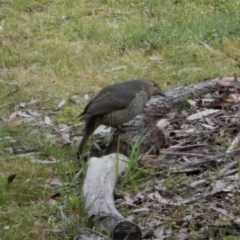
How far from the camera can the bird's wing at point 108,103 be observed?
25.4ft

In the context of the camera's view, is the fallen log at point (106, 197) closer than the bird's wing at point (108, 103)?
Yes

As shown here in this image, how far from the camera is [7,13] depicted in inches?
513

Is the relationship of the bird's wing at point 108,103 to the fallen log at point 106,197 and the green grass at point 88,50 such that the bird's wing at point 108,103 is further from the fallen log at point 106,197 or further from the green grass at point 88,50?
the fallen log at point 106,197

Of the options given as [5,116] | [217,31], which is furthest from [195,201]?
[217,31]

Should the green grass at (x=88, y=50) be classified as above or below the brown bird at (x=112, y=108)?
below

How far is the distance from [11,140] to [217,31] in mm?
4598

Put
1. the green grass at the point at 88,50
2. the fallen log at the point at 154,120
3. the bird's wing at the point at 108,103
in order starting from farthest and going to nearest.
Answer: the green grass at the point at 88,50
the bird's wing at the point at 108,103
the fallen log at the point at 154,120

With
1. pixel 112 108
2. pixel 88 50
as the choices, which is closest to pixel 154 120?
pixel 112 108

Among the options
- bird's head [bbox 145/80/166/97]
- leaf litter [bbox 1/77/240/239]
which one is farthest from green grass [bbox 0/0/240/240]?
bird's head [bbox 145/80/166/97]

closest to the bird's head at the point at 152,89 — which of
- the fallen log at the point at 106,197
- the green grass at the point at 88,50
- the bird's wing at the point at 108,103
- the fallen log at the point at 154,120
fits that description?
the fallen log at the point at 154,120

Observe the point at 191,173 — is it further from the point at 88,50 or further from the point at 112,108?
the point at 88,50

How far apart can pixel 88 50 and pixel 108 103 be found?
3.90 metres

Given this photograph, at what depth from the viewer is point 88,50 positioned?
11.6m

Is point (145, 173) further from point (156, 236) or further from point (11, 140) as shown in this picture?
point (11, 140)
